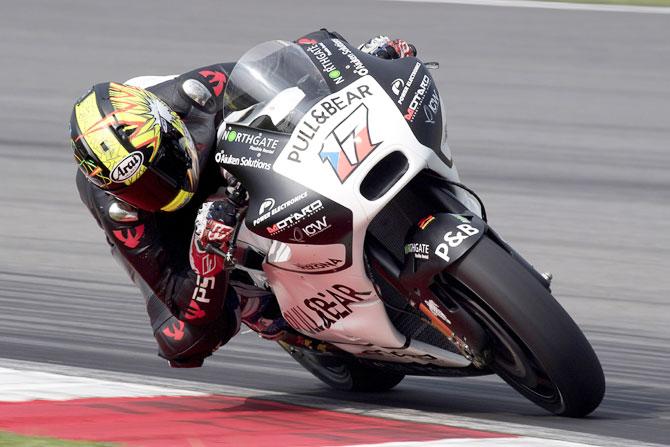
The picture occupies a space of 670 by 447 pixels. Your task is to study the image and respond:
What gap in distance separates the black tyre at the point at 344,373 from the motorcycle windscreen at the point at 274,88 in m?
1.20

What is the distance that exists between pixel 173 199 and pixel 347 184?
653 millimetres

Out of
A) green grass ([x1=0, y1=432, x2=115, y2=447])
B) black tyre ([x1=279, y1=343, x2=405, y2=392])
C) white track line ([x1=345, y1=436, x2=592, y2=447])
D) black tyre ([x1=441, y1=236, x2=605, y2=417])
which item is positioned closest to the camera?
green grass ([x1=0, y1=432, x2=115, y2=447])

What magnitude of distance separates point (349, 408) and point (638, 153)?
496cm

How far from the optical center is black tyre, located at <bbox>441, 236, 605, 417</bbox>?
156 inches

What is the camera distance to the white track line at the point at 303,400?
162 inches

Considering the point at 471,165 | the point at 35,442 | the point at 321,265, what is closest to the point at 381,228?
the point at 321,265

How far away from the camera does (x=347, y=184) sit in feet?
13.2

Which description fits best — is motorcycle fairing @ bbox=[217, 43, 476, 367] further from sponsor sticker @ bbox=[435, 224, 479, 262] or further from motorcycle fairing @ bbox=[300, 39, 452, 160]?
sponsor sticker @ bbox=[435, 224, 479, 262]

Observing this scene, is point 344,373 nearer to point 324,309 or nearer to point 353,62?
point 324,309

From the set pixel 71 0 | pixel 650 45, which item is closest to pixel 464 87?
pixel 650 45

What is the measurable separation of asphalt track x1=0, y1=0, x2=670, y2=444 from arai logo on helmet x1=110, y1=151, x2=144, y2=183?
52.4 inches

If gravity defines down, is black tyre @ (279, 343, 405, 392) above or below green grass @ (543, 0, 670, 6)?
above

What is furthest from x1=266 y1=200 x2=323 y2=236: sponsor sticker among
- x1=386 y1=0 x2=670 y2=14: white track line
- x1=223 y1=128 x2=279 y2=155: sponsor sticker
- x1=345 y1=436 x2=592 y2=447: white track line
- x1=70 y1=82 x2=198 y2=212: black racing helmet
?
x1=386 y1=0 x2=670 y2=14: white track line

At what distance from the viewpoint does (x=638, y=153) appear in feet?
30.3
